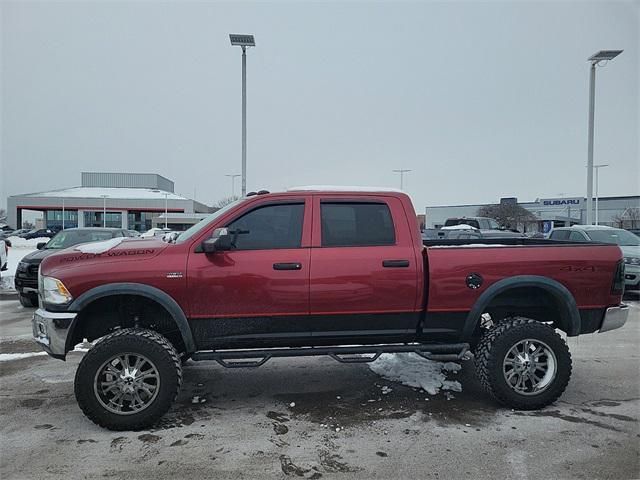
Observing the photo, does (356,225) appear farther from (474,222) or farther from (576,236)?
(474,222)

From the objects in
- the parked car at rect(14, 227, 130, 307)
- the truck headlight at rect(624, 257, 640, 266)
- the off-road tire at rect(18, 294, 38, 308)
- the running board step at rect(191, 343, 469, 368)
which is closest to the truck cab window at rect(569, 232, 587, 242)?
the truck headlight at rect(624, 257, 640, 266)

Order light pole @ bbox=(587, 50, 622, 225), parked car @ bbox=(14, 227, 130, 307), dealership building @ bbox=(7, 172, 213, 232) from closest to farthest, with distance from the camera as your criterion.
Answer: parked car @ bbox=(14, 227, 130, 307) → light pole @ bbox=(587, 50, 622, 225) → dealership building @ bbox=(7, 172, 213, 232)

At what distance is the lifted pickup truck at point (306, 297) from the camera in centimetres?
398

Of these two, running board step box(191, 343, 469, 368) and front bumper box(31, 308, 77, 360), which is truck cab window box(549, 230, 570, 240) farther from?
front bumper box(31, 308, 77, 360)

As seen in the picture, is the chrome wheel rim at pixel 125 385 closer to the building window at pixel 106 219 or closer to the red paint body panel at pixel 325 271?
the red paint body panel at pixel 325 271

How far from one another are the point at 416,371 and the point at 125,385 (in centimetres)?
315

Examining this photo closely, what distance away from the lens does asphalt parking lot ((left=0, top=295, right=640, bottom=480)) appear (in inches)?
133

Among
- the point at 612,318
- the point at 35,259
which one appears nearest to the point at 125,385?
the point at 612,318

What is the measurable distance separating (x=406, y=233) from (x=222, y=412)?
2470 millimetres

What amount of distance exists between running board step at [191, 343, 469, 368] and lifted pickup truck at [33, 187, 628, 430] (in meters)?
0.01

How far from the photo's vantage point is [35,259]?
904 cm

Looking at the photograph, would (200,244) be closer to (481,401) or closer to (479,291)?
(479,291)

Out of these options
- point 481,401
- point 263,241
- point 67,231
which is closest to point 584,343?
point 481,401

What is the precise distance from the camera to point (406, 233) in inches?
175
